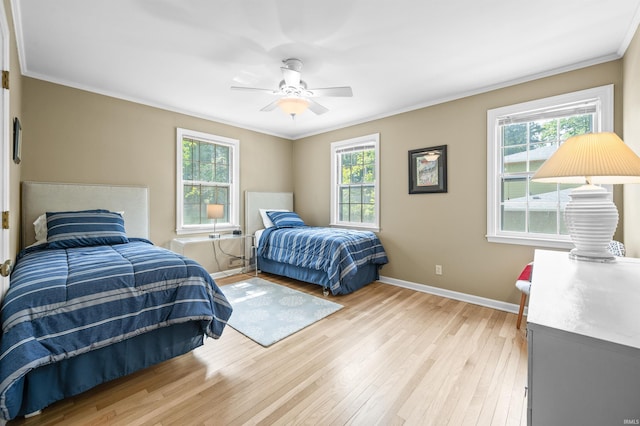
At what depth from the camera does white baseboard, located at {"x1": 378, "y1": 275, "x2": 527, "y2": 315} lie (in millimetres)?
3146

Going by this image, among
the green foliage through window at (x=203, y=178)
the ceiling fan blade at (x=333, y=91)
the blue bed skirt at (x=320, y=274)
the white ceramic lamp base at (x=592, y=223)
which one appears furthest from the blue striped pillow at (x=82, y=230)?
the white ceramic lamp base at (x=592, y=223)

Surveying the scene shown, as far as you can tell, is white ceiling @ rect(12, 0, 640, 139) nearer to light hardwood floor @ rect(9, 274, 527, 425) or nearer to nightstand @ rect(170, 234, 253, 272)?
nightstand @ rect(170, 234, 253, 272)

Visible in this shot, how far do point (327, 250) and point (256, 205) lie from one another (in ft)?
6.30

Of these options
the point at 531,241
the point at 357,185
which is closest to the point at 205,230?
the point at 357,185

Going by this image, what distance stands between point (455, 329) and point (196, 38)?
346cm

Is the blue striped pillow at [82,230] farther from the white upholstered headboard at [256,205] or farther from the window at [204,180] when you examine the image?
the white upholstered headboard at [256,205]

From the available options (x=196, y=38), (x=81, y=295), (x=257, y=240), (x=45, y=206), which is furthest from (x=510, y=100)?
(x=45, y=206)

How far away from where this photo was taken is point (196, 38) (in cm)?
233

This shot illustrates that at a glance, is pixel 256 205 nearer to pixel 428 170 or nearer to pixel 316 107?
pixel 316 107

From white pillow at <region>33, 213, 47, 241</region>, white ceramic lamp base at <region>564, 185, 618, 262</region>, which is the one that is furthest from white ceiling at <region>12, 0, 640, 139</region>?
white pillow at <region>33, 213, 47, 241</region>

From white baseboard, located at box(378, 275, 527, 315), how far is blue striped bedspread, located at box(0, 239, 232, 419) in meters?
2.62

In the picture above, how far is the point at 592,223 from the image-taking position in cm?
145

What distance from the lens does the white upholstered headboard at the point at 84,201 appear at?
2914 mm

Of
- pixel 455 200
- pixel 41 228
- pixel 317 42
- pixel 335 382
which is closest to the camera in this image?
pixel 335 382
